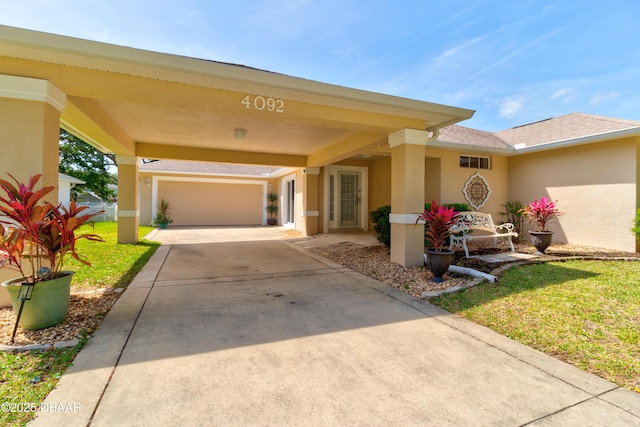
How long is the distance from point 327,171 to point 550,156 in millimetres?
7337

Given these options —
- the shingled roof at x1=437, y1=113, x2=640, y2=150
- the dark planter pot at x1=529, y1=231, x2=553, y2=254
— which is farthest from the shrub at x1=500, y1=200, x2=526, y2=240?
the dark planter pot at x1=529, y1=231, x2=553, y2=254

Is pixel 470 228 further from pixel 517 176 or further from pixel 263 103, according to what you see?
pixel 263 103

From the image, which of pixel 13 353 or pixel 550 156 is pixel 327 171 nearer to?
pixel 550 156

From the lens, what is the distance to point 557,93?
43.6 feet

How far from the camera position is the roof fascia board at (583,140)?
6.60 m

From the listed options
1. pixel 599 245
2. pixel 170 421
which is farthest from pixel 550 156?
pixel 170 421

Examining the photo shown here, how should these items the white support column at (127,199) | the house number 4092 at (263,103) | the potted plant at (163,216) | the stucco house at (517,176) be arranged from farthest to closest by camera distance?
1. the potted plant at (163,216)
2. the white support column at (127,199)
3. the stucco house at (517,176)
4. the house number 4092 at (263,103)

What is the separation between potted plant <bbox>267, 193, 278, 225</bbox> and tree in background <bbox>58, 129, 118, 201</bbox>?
1294cm

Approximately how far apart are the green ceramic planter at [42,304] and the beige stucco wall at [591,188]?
1092cm

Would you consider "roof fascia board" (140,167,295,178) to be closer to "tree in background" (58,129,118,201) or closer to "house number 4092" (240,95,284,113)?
"tree in background" (58,129,118,201)

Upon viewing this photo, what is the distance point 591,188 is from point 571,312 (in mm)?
6219

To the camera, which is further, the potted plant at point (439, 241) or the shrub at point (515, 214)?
the shrub at point (515, 214)

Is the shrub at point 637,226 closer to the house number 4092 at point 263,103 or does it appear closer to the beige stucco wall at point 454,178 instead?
the beige stucco wall at point 454,178

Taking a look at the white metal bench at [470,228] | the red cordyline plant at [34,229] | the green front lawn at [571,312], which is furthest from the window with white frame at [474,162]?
the red cordyline plant at [34,229]
